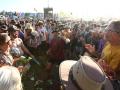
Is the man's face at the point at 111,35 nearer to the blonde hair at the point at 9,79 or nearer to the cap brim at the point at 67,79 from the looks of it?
the cap brim at the point at 67,79

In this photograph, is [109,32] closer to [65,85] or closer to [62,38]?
[65,85]

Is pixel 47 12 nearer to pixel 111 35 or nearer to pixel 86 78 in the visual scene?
pixel 111 35

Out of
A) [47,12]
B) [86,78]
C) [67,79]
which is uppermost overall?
[86,78]

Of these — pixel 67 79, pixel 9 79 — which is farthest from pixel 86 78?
pixel 9 79

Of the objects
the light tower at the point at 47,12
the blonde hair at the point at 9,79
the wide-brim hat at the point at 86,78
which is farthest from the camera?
the light tower at the point at 47,12

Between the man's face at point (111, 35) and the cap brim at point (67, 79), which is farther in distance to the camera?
the man's face at point (111, 35)

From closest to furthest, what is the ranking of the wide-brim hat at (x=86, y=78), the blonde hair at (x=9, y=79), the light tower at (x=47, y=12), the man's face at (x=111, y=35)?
the wide-brim hat at (x=86, y=78), the blonde hair at (x=9, y=79), the man's face at (x=111, y=35), the light tower at (x=47, y=12)

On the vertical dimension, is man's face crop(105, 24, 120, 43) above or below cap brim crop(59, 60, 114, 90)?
above

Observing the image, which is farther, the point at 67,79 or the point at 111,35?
the point at 111,35

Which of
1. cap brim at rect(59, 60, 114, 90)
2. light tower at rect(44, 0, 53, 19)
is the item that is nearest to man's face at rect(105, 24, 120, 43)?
cap brim at rect(59, 60, 114, 90)

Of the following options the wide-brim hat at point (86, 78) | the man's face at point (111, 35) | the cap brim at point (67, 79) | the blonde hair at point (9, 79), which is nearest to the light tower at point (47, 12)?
the man's face at point (111, 35)

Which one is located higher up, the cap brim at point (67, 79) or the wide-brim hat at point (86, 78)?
the wide-brim hat at point (86, 78)

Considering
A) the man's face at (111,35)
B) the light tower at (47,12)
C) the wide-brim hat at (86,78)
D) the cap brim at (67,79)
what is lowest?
the light tower at (47,12)

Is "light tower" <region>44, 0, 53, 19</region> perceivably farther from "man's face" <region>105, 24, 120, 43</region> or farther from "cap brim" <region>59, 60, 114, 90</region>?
"cap brim" <region>59, 60, 114, 90</region>
